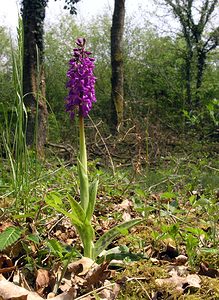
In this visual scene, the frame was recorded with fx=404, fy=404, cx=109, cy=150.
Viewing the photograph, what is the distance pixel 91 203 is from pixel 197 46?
17.1 m

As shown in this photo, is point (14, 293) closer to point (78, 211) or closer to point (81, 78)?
point (78, 211)

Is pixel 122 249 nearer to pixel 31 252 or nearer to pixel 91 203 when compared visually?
pixel 91 203

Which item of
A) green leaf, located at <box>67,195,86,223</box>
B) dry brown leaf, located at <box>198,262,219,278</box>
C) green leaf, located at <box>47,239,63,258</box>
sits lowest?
dry brown leaf, located at <box>198,262,219,278</box>

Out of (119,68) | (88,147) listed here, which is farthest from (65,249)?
(119,68)

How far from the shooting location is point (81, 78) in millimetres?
1854

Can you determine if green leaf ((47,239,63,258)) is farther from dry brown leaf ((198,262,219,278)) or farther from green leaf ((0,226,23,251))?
dry brown leaf ((198,262,219,278))

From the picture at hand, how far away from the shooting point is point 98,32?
80.7 feet

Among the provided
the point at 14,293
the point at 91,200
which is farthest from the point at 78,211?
the point at 14,293

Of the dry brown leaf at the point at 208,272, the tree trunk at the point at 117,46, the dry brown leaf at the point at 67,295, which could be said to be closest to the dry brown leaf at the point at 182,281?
the dry brown leaf at the point at 208,272

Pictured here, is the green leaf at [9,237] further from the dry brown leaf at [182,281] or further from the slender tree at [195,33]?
the slender tree at [195,33]

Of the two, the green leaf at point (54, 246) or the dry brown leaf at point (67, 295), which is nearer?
the dry brown leaf at point (67, 295)

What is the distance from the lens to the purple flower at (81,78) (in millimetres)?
1849

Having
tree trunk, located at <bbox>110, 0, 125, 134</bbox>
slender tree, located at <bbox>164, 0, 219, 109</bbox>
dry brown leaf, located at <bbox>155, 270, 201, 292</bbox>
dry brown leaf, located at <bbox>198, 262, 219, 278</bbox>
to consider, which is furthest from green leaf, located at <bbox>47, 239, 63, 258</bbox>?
slender tree, located at <bbox>164, 0, 219, 109</bbox>

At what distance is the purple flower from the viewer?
1.85m
